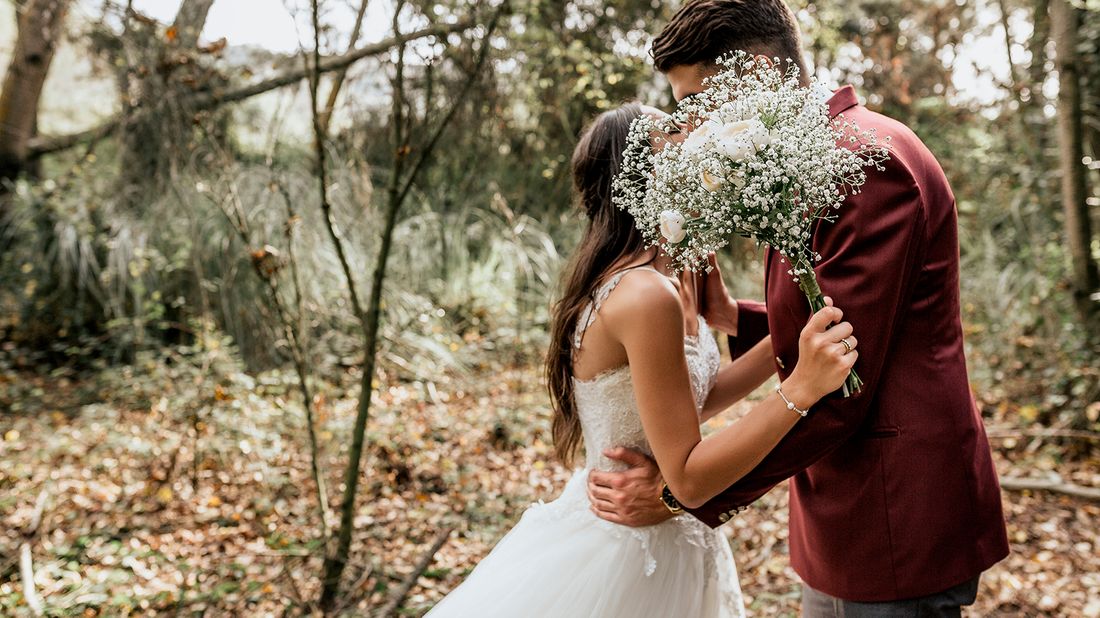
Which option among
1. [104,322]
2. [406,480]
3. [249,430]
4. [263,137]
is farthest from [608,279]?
[263,137]

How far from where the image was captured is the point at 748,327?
223 centimetres

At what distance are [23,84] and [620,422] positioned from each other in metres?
9.47

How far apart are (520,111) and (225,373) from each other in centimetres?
548

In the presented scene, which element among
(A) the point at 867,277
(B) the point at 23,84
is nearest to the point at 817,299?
(A) the point at 867,277

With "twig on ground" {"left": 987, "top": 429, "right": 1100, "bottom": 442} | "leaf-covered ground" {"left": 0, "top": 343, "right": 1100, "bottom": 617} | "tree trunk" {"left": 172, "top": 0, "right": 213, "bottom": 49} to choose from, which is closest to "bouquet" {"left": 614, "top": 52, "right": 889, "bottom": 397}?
"leaf-covered ground" {"left": 0, "top": 343, "right": 1100, "bottom": 617}

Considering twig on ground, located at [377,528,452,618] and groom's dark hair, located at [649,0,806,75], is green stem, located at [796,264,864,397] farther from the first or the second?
twig on ground, located at [377,528,452,618]

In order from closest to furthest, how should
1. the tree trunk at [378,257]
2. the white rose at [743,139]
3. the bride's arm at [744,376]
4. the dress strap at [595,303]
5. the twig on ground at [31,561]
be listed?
the white rose at [743,139]
the dress strap at [595,303]
the bride's arm at [744,376]
the tree trunk at [378,257]
the twig on ground at [31,561]

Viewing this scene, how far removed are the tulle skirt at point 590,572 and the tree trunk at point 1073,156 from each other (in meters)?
4.04

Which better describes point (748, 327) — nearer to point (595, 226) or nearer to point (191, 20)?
point (595, 226)

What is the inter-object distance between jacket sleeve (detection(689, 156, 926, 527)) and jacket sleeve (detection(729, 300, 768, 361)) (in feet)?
2.46

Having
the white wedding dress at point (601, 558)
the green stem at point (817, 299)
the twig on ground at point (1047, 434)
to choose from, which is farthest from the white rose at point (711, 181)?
the twig on ground at point (1047, 434)

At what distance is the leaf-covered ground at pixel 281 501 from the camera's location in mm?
3549

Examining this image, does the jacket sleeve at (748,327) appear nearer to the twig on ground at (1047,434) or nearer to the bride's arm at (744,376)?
the bride's arm at (744,376)

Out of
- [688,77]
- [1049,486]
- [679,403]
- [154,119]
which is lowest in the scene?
[1049,486]
